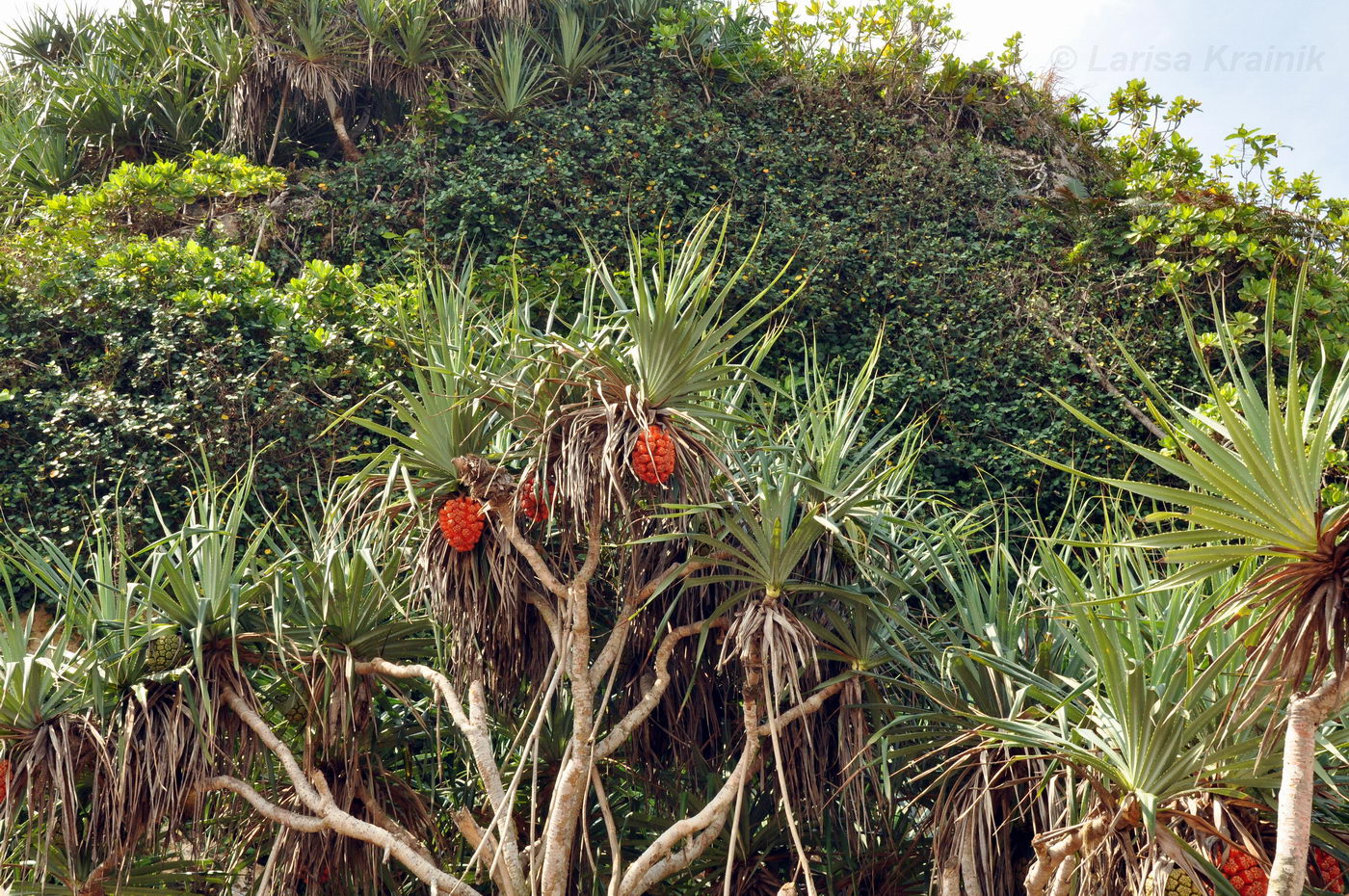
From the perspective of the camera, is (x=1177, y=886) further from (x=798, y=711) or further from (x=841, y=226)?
(x=841, y=226)

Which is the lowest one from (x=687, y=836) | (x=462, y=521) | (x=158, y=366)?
(x=687, y=836)

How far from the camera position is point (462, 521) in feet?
10.1

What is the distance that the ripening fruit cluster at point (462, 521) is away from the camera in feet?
10.1

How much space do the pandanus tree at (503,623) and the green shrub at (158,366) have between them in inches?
76.5

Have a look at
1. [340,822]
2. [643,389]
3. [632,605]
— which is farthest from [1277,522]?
[340,822]

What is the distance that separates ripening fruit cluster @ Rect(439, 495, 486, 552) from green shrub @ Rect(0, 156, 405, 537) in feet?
7.25

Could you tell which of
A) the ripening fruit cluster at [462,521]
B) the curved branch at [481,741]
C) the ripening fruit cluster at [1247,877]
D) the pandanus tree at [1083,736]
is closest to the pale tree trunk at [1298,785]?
the pandanus tree at [1083,736]

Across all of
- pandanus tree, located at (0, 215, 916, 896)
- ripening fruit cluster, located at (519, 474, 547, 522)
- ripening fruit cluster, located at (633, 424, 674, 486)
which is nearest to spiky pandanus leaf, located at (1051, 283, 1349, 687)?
pandanus tree, located at (0, 215, 916, 896)

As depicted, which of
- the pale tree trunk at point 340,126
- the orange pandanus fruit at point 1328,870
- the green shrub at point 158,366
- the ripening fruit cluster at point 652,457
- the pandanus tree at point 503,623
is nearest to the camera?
the orange pandanus fruit at point 1328,870

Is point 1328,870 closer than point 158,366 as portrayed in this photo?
Yes

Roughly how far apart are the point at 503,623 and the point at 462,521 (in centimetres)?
40

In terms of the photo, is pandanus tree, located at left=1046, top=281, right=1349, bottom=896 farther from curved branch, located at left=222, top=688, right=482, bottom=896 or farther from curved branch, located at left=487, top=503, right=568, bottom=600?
curved branch, located at left=222, top=688, right=482, bottom=896

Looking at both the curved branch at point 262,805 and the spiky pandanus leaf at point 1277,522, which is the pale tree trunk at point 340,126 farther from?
the spiky pandanus leaf at point 1277,522

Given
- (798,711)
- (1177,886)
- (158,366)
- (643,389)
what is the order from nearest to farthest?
1. (1177,886)
2. (643,389)
3. (798,711)
4. (158,366)
